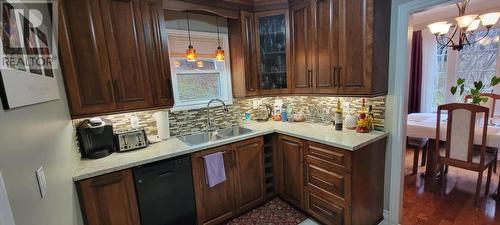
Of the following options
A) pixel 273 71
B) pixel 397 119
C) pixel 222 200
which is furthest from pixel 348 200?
pixel 273 71

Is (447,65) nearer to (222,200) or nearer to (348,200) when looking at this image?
(348,200)

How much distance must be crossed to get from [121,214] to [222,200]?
0.90 m

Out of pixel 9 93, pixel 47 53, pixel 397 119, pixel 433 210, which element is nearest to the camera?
pixel 9 93

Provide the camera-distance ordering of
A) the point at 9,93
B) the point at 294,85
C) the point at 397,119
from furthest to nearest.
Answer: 1. the point at 294,85
2. the point at 397,119
3. the point at 9,93

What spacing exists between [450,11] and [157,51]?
16.1 feet

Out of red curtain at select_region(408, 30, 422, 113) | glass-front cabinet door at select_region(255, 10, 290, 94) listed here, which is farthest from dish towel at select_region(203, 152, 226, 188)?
red curtain at select_region(408, 30, 422, 113)

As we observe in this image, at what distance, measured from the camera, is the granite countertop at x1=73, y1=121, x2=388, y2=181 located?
5.33 ft

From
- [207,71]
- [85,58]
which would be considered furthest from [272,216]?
[85,58]

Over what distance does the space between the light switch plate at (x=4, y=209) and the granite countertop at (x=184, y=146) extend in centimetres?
93

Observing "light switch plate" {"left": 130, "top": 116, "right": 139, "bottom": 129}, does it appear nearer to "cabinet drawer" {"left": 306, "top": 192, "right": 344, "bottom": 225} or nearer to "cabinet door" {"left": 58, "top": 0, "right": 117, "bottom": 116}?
"cabinet door" {"left": 58, "top": 0, "right": 117, "bottom": 116}

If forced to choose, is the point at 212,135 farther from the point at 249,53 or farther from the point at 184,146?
the point at 249,53

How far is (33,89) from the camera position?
0.96 meters

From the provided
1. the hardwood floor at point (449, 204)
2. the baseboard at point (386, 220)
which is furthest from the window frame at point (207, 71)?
the hardwood floor at point (449, 204)

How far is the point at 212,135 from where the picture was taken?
262cm
